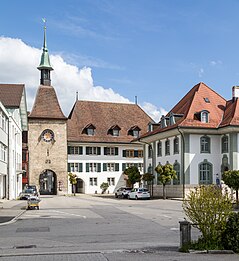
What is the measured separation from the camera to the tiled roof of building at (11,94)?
173 feet

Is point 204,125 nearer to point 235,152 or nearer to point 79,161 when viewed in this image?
point 235,152

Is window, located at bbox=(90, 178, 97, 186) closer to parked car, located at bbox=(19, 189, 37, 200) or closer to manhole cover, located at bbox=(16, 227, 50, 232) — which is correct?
parked car, located at bbox=(19, 189, 37, 200)

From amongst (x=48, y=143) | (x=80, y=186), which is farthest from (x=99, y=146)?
(x=48, y=143)

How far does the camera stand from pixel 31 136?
6969cm

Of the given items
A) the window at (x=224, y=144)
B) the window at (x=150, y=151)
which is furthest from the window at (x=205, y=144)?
the window at (x=150, y=151)

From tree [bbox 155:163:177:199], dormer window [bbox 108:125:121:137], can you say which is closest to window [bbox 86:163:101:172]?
dormer window [bbox 108:125:121:137]

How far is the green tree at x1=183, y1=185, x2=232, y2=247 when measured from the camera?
12.4m

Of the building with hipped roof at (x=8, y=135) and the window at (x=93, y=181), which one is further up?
the building with hipped roof at (x=8, y=135)

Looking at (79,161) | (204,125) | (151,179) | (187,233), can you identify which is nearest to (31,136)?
(79,161)

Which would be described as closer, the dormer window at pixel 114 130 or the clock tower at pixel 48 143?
the clock tower at pixel 48 143

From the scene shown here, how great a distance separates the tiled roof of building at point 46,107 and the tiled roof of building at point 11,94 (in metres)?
13.0

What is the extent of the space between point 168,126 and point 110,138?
23.3 meters

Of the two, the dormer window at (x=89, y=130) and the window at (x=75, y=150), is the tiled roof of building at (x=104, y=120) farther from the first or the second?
the window at (x=75, y=150)

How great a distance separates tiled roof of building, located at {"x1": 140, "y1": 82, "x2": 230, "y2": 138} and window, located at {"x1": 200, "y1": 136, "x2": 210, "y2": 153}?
1.39 m
